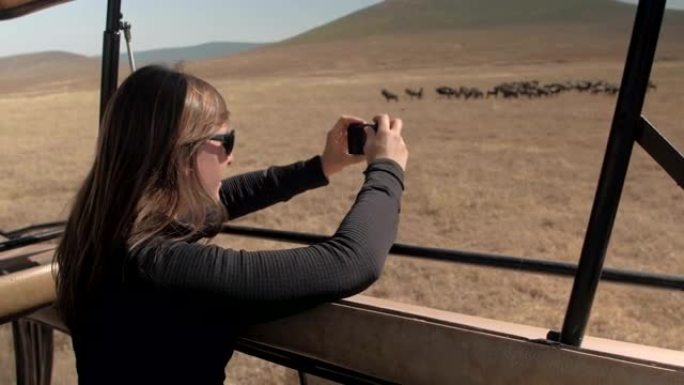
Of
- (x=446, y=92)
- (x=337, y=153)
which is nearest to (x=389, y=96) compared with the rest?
(x=446, y=92)

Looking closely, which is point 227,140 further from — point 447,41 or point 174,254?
point 447,41

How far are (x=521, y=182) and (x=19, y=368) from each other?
10182 millimetres

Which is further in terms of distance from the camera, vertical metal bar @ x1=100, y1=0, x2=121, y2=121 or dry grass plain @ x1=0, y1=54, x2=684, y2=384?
dry grass plain @ x1=0, y1=54, x2=684, y2=384

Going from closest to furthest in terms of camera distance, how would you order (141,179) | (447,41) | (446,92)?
1. (141,179)
2. (446,92)
3. (447,41)

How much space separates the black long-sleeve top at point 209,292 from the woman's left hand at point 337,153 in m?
0.40

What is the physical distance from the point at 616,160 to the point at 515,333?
34cm

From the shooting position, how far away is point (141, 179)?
1129mm

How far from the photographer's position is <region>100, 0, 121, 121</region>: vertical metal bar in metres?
2.02

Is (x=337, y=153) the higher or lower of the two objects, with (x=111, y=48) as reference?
lower

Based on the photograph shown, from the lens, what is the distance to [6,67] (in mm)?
105812

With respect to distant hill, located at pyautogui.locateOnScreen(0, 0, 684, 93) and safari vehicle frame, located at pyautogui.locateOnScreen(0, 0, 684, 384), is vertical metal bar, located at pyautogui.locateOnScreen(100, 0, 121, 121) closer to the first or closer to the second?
safari vehicle frame, located at pyautogui.locateOnScreen(0, 0, 684, 384)

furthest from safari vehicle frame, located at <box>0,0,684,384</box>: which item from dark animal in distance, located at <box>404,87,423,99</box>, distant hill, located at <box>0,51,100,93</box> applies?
distant hill, located at <box>0,51,100,93</box>

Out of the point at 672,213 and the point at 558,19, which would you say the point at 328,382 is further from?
the point at 558,19

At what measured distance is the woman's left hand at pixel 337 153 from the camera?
1605 millimetres
